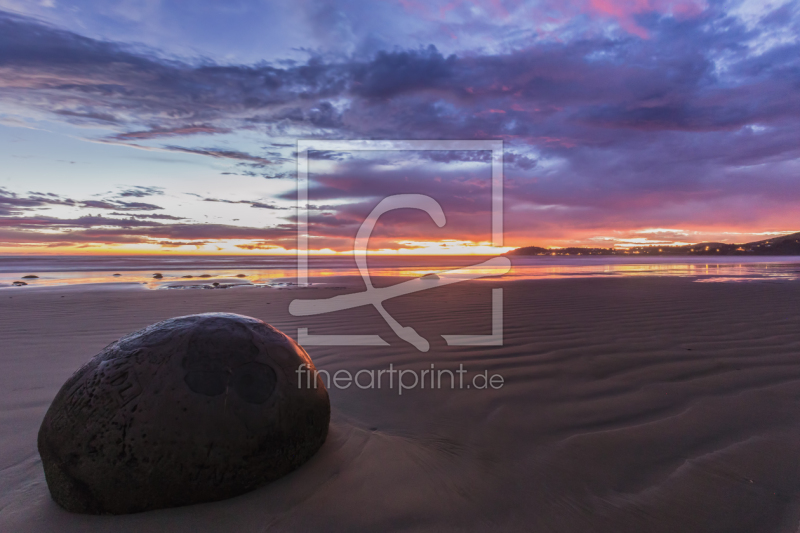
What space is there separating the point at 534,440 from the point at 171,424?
198cm

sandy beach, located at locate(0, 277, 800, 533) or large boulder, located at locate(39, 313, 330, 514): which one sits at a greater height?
large boulder, located at locate(39, 313, 330, 514)

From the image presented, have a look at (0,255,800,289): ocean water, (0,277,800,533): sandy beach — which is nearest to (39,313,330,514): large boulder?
(0,277,800,533): sandy beach

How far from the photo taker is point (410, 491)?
1.89 meters

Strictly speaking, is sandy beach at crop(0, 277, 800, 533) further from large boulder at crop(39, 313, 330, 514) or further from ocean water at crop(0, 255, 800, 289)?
ocean water at crop(0, 255, 800, 289)

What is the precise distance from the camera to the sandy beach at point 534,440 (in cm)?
172

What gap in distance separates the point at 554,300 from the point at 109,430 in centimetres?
790

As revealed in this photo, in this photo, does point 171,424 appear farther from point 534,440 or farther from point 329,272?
point 329,272

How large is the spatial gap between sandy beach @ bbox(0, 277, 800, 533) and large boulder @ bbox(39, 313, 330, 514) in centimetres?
11

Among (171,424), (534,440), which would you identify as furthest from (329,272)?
(171,424)

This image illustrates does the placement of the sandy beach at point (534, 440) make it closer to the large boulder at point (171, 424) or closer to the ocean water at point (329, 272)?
the large boulder at point (171, 424)

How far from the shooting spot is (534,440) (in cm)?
244

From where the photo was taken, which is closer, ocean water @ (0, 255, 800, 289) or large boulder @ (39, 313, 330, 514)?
large boulder @ (39, 313, 330, 514)

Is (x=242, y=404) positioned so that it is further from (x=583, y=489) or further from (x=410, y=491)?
(x=583, y=489)

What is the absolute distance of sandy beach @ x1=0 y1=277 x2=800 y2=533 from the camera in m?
1.72
